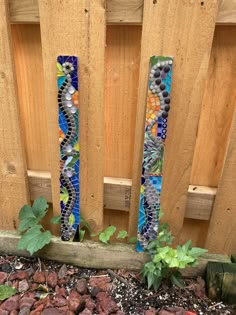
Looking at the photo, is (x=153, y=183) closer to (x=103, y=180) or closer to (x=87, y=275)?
(x=103, y=180)

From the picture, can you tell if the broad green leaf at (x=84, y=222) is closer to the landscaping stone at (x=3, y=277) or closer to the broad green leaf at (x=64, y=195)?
the broad green leaf at (x=64, y=195)

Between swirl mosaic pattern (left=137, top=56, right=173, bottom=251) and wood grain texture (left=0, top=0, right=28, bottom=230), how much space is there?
0.55 meters

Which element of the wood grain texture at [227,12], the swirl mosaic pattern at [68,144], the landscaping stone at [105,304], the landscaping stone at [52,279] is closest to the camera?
the wood grain texture at [227,12]

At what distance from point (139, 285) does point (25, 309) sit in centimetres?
48

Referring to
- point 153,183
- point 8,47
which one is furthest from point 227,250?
point 8,47

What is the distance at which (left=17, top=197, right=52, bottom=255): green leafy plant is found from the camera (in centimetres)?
127

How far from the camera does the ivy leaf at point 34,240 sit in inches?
49.3

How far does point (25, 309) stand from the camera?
3.85 ft

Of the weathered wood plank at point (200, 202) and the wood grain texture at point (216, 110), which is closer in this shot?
the wood grain texture at point (216, 110)

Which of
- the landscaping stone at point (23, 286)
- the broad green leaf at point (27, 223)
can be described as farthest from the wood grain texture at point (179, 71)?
the landscaping stone at point (23, 286)

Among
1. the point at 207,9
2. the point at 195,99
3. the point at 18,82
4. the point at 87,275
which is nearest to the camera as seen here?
the point at 207,9

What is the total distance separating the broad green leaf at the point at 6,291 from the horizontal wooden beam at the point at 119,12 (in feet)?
3.59

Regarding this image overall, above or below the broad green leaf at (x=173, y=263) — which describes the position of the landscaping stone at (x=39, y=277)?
below

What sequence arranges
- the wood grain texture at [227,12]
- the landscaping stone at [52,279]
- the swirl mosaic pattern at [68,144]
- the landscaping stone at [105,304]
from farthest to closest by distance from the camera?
the landscaping stone at [52,279]
the landscaping stone at [105,304]
the swirl mosaic pattern at [68,144]
the wood grain texture at [227,12]
